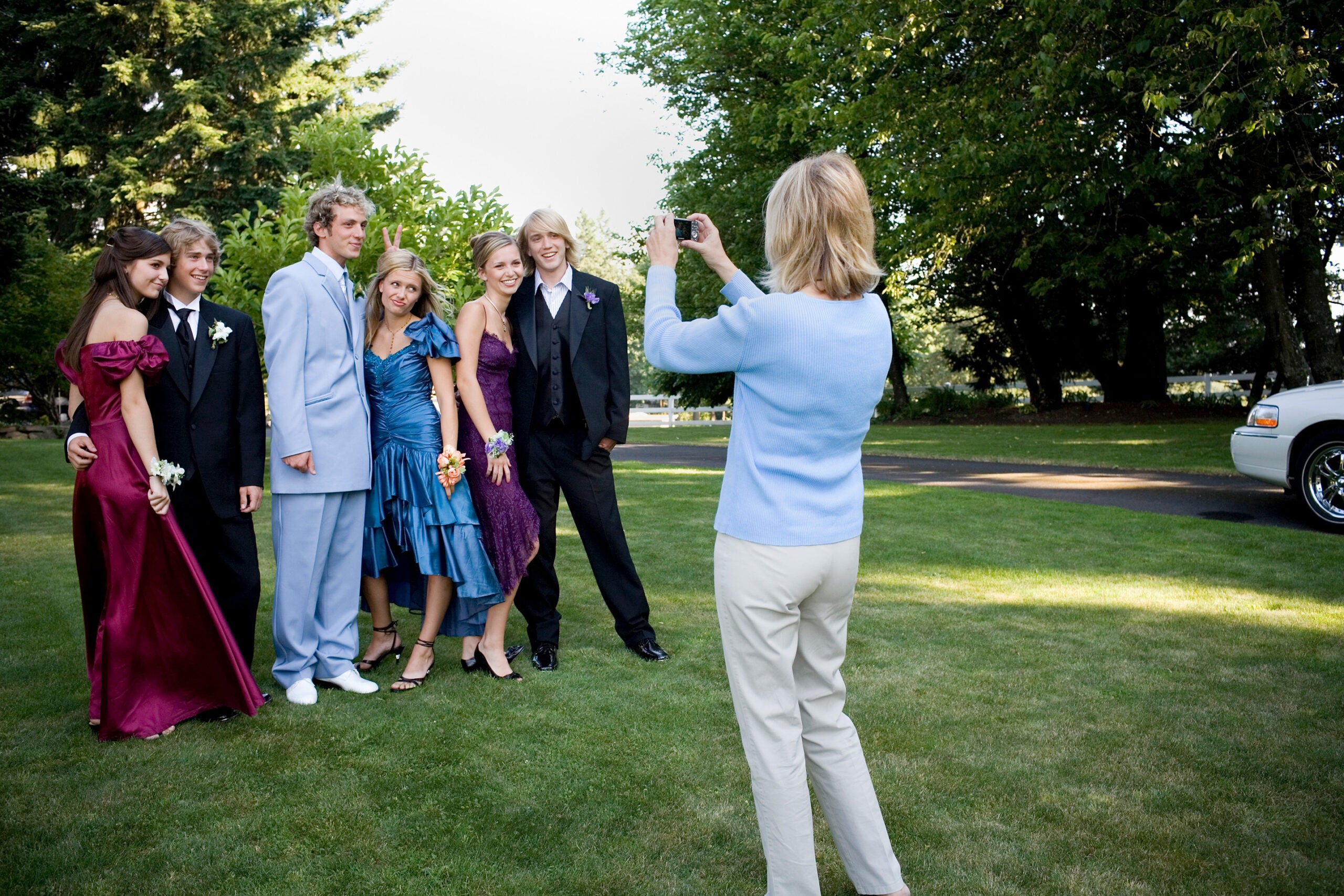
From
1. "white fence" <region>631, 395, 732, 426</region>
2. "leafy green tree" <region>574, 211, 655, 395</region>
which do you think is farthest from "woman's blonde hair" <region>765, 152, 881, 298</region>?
"leafy green tree" <region>574, 211, 655, 395</region>

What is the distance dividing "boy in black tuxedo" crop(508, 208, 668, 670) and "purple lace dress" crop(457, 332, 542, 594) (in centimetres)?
14

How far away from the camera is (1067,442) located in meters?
19.6

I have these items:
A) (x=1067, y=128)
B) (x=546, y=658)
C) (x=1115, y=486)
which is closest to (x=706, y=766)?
(x=546, y=658)

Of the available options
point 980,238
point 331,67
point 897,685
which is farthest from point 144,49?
point 897,685

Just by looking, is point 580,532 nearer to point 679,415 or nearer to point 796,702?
point 796,702

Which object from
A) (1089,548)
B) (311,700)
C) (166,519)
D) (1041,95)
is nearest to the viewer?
(166,519)

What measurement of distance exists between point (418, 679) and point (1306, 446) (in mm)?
8466

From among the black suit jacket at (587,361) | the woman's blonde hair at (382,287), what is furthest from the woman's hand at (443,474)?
the woman's blonde hair at (382,287)

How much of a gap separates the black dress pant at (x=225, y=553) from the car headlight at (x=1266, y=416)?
8.91m

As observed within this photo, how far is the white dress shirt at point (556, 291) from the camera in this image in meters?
5.33

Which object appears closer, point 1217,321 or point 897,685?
point 897,685

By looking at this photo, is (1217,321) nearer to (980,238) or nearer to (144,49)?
(980,238)

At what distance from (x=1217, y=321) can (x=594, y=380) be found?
105ft

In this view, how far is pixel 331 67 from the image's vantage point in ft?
106
